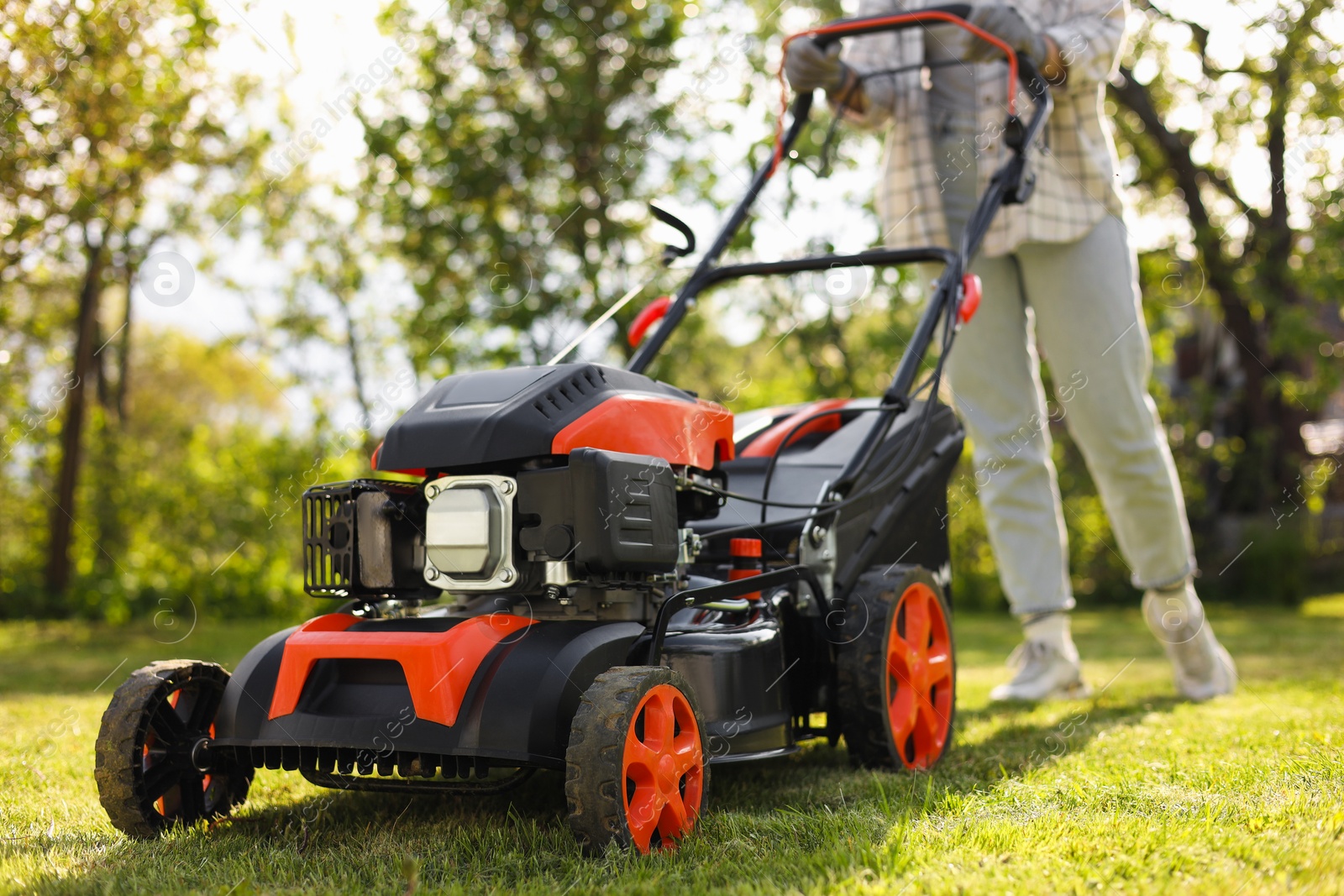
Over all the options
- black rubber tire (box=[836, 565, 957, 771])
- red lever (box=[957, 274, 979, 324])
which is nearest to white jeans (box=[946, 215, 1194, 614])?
red lever (box=[957, 274, 979, 324])

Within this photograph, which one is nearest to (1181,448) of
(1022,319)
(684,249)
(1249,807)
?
(1022,319)

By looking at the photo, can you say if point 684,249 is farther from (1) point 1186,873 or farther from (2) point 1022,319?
(1) point 1186,873

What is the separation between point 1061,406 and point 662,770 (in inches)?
87.2

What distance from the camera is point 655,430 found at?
214cm

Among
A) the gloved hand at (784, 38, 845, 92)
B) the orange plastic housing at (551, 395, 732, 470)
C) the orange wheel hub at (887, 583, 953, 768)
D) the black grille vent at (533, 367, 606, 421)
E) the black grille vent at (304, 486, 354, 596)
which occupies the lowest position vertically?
the orange wheel hub at (887, 583, 953, 768)

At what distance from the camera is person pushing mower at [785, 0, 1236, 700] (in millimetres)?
3383

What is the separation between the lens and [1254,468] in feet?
31.7

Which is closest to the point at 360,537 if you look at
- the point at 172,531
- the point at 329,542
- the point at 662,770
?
the point at 329,542

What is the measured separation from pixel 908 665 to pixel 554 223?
519 cm

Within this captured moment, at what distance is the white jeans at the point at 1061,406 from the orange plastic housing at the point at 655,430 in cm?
144

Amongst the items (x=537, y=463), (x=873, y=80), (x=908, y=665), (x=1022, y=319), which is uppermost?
(x=873, y=80)

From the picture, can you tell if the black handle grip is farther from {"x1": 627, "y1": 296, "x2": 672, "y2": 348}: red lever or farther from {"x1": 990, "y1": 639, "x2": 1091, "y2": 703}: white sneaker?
{"x1": 990, "y1": 639, "x2": 1091, "y2": 703}: white sneaker

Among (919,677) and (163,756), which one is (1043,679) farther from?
(163,756)

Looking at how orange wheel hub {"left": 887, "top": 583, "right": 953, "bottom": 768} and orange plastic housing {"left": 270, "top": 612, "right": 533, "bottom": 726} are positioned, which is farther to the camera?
orange wheel hub {"left": 887, "top": 583, "right": 953, "bottom": 768}
